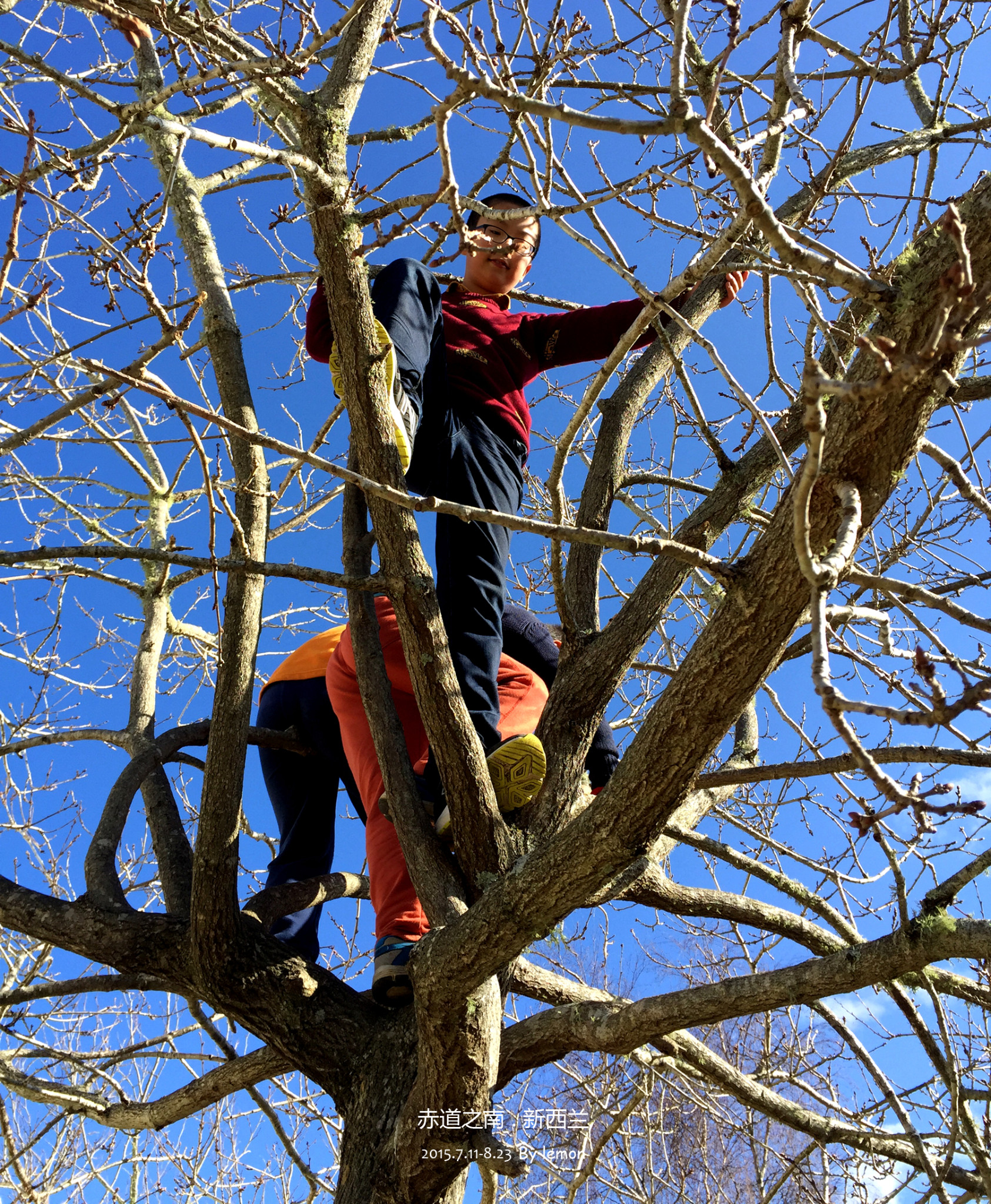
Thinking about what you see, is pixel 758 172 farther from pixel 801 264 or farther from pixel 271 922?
pixel 271 922

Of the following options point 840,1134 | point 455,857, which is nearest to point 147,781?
point 455,857

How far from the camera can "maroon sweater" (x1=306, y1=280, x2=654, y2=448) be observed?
2936 mm

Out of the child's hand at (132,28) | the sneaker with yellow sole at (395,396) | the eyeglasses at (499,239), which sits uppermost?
the eyeglasses at (499,239)

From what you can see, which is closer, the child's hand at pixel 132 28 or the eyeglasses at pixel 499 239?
the child's hand at pixel 132 28

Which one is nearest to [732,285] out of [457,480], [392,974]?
[457,480]

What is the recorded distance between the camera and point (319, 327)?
2.38m

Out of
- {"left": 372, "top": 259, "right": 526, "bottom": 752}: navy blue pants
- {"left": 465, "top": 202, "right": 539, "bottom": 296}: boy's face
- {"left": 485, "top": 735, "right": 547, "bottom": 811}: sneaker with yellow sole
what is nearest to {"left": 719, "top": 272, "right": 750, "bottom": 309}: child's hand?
{"left": 465, "top": 202, "right": 539, "bottom": 296}: boy's face

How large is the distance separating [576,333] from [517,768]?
1500 mm

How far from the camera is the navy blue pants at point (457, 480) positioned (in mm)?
2418

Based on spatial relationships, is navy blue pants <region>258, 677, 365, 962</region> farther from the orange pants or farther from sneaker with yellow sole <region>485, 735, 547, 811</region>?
sneaker with yellow sole <region>485, 735, 547, 811</region>

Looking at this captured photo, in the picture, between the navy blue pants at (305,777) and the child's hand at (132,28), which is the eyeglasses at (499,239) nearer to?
the child's hand at (132,28)

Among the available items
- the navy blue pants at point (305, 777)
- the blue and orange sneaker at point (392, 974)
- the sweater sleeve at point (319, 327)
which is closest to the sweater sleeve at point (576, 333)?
the sweater sleeve at point (319, 327)

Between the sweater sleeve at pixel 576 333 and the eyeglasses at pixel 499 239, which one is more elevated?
the eyeglasses at pixel 499 239

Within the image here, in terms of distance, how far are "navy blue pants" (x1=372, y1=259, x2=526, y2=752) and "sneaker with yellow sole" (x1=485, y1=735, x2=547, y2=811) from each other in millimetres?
97
